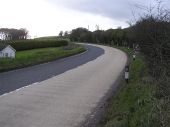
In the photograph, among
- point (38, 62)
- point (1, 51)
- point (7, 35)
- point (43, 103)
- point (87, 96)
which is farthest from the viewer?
point (7, 35)

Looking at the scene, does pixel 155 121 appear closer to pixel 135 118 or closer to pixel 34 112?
pixel 135 118

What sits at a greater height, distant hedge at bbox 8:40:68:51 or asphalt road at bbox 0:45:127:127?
asphalt road at bbox 0:45:127:127

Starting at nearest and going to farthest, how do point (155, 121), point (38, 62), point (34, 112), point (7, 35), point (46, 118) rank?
point (155, 121)
point (46, 118)
point (34, 112)
point (38, 62)
point (7, 35)

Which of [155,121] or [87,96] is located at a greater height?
[155,121]

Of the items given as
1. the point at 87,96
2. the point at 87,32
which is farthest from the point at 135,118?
the point at 87,32

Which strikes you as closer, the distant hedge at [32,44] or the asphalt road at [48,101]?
the asphalt road at [48,101]

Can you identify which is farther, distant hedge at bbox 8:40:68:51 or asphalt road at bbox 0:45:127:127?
distant hedge at bbox 8:40:68:51

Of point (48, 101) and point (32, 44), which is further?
point (32, 44)

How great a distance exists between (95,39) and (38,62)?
81250 mm

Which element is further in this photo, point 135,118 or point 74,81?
point 74,81

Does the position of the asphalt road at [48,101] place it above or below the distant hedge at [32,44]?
above

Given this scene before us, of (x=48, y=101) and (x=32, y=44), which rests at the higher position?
(x=48, y=101)

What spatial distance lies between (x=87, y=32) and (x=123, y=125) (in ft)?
381

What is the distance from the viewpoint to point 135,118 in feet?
30.1
